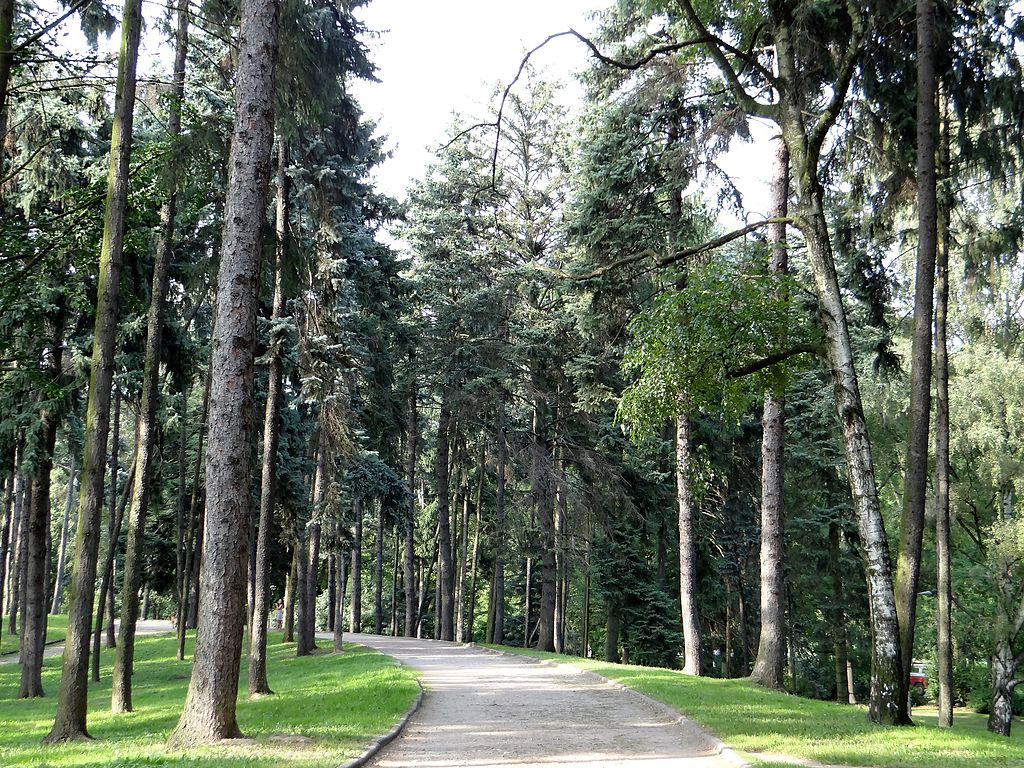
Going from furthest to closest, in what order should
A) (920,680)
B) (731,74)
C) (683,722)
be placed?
(920,680) < (731,74) < (683,722)

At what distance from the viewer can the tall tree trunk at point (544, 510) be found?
80.0ft

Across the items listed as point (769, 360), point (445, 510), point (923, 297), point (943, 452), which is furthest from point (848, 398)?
point (445, 510)

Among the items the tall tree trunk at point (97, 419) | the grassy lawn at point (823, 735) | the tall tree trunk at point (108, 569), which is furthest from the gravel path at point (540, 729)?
the tall tree trunk at point (108, 569)

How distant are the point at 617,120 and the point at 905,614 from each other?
39.7ft

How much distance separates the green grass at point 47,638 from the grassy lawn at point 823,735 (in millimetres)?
24066

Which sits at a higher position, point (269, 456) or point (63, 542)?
point (269, 456)

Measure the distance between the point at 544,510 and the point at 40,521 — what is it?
43.9ft

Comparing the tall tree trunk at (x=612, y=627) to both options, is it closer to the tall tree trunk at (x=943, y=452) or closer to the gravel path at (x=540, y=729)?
the gravel path at (x=540, y=729)

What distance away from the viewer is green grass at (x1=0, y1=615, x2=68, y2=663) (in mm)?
30302

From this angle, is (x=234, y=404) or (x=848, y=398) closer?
(x=234, y=404)

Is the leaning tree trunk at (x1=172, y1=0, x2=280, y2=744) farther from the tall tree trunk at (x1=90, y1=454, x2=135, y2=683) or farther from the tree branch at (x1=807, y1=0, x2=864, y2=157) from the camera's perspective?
the tree branch at (x1=807, y1=0, x2=864, y2=157)

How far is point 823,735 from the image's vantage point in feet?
28.0

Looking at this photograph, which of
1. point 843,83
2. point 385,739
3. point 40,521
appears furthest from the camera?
point 40,521

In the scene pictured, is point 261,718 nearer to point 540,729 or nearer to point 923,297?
point 540,729
